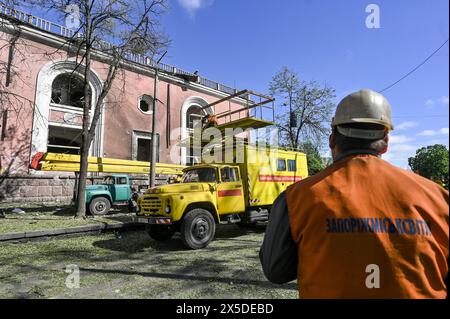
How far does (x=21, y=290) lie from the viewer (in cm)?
486

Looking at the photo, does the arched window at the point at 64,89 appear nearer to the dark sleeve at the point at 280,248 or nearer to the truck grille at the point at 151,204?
the truck grille at the point at 151,204

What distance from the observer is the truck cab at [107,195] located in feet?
45.4

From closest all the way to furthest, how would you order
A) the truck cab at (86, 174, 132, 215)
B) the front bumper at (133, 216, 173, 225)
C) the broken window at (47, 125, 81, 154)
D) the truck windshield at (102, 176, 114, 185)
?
the front bumper at (133, 216, 173, 225) < the truck cab at (86, 174, 132, 215) < the truck windshield at (102, 176, 114, 185) < the broken window at (47, 125, 81, 154)

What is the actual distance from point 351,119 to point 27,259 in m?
7.40

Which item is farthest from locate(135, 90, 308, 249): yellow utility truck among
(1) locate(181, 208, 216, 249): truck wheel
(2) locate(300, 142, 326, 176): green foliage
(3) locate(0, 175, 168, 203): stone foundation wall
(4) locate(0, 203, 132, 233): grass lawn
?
(2) locate(300, 142, 326, 176): green foliage

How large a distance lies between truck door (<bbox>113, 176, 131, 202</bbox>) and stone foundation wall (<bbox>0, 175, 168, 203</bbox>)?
125 centimetres

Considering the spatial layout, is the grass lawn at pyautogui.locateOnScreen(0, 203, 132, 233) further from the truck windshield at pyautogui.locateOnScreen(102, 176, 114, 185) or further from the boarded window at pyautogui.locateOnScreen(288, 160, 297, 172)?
the boarded window at pyautogui.locateOnScreen(288, 160, 297, 172)

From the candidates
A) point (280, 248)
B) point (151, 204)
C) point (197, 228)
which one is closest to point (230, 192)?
point (197, 228)

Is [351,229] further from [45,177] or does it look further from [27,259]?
[45,177]

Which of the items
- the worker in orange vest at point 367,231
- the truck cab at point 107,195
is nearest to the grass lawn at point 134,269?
the worker in orange vest at point 367,231

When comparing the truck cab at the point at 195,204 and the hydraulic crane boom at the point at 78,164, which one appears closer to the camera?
the truck cab at the point at 195,204

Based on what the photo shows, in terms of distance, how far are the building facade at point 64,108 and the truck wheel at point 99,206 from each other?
4.18 meters

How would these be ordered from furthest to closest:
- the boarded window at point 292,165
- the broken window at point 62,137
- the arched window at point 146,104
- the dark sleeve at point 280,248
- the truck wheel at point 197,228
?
1. the arched window at point 146,104
2. the broken window at point 62,137
3. the boarded window at point 292,165
4. the truck wheel at point 197,228
5. the dark sleeve at point 280,248

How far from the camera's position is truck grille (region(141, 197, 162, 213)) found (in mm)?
8070
